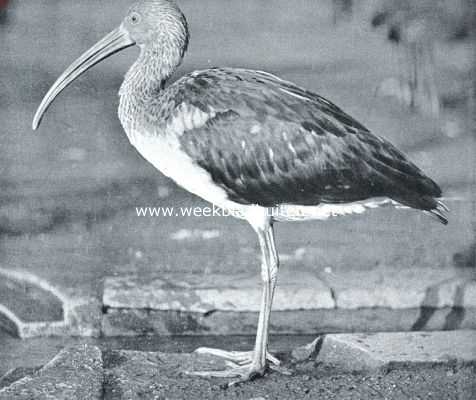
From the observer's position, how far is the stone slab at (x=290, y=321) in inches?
221

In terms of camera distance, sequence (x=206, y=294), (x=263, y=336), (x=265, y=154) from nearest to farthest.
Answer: (x=265, y=154) → (x=263, y=336) → (x=206, y=294)

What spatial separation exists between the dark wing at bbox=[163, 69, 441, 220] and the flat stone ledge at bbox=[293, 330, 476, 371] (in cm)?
82

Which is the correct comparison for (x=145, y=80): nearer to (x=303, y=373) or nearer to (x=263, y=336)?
(x=263, y=336)

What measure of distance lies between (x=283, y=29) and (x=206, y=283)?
173cm

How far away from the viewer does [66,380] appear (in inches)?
176

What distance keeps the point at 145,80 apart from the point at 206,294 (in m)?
1.50

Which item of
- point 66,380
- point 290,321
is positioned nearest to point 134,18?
point 66,380

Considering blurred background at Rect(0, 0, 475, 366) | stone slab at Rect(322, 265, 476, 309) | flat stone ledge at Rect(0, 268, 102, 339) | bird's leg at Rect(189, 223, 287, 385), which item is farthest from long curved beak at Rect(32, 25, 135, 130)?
stone slab at Rect(322, 265, 476, 309)

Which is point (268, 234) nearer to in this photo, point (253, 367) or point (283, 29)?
point (253, 367)

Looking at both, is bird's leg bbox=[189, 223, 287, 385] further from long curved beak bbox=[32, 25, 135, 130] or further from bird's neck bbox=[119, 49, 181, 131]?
long curved beak bbox=[32, 25, 135, 130]

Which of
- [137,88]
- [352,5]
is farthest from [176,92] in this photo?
[352,5]

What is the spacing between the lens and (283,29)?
5660 millimetres

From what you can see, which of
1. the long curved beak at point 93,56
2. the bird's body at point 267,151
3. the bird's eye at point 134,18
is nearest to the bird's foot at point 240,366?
the bird's body at point 267,151

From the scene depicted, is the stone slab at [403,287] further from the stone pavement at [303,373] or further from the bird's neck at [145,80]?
the bird's neck at [145,80]
